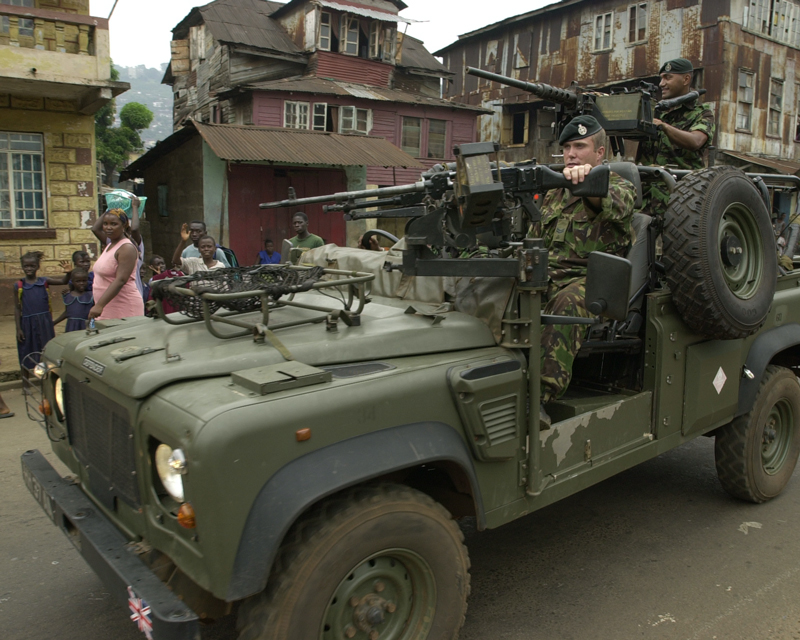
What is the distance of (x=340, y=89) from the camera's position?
2020 cm

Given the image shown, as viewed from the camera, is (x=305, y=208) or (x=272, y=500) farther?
(x=305, y=208)

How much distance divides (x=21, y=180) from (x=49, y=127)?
1010mm

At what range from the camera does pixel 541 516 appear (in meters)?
4.24

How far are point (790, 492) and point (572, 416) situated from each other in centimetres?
234

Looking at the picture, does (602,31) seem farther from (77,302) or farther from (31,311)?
(31,311)

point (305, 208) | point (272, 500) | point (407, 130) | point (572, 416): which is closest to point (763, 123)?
point (407, 130)

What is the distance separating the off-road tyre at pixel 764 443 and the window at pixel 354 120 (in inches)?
683

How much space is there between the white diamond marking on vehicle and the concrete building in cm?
1916

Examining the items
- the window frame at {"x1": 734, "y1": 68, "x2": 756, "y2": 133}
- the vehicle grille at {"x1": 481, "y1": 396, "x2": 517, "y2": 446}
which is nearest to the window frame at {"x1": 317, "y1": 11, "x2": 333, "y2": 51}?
the window frame at {"x1": 734, "y1": 68, "x2": 756, "y2": 133}

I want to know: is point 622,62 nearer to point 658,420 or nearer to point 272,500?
point 658,420

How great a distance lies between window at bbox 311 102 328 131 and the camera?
19.8m

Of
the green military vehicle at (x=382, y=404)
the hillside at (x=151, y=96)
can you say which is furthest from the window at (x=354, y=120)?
the hillside at (x=151, y=96)

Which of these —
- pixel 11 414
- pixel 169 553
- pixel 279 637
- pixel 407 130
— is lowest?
pixel 11 414

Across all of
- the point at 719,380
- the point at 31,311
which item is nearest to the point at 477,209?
the point at 719,380
